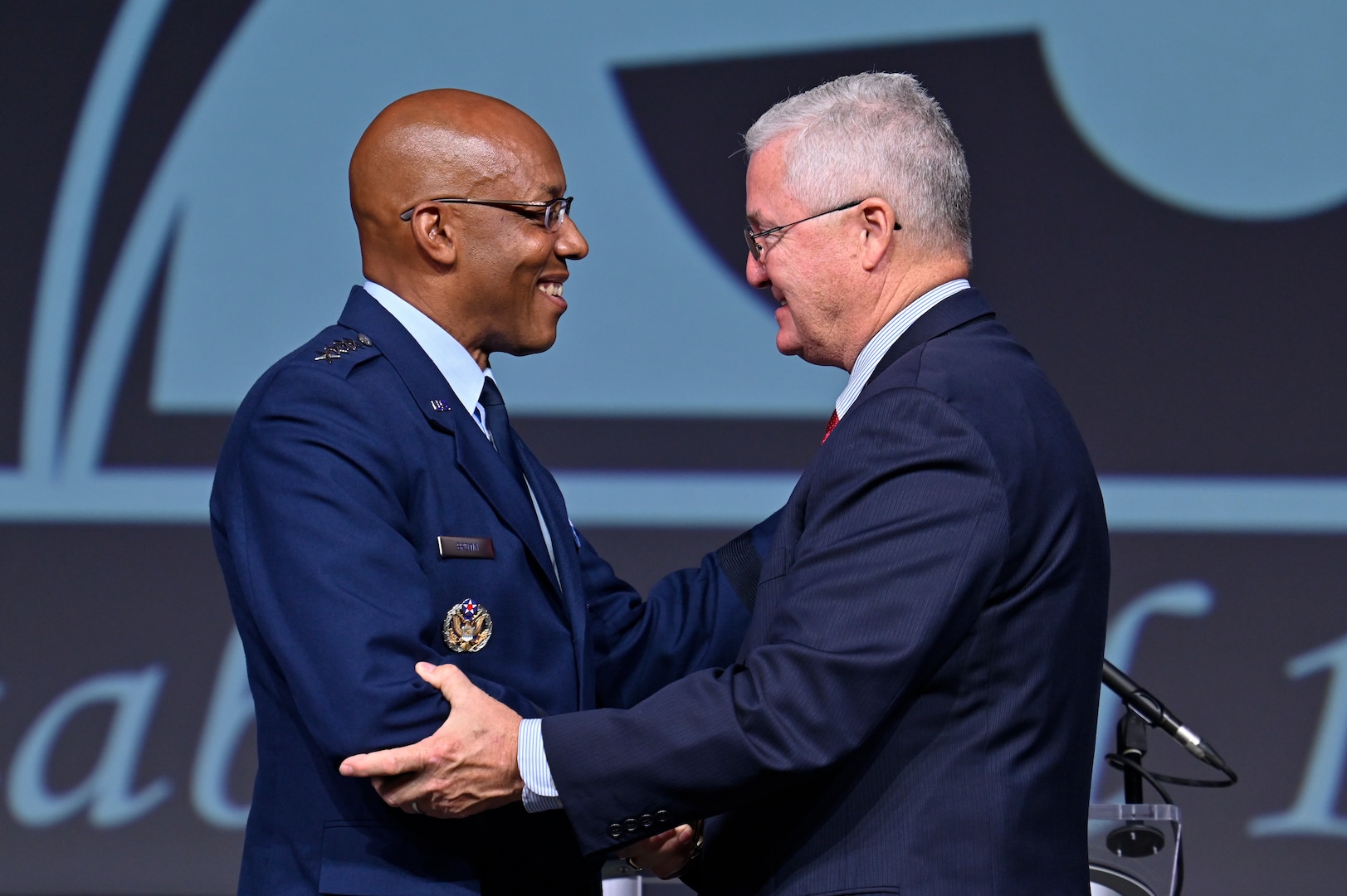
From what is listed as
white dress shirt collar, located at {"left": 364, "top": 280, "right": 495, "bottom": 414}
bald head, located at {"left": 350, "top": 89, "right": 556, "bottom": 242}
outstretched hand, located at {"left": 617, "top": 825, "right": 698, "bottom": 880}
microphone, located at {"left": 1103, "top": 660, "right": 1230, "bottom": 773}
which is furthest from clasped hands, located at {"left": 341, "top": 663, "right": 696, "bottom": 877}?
microphone, located at {"left": 1103, "top": 660, "right": 1230, "bottom": 773}

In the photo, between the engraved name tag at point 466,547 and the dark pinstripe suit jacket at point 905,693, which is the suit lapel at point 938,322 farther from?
the engraved name tag at point 466,547

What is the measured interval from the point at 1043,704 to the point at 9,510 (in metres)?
3.01

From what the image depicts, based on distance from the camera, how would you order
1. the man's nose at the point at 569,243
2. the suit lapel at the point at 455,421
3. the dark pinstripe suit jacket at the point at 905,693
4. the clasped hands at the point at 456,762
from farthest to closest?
the man's nose at the point at 569,243
the suit lapel at the point at 455,421
the clasped hands at the point at 456,762
the dark pinstripe suit jacket at the point at 905,693

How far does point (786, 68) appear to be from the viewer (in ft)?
11.8

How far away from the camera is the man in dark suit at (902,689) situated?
1427 millimetres

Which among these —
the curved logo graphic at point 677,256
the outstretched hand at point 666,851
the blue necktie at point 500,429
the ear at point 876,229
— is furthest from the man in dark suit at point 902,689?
the curved logo graphic at point 677,256

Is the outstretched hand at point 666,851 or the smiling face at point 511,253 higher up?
the smiling face at point 511,253

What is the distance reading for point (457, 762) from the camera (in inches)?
60.8

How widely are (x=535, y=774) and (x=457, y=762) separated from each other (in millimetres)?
88

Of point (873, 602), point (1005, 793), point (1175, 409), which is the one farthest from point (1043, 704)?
point (1175, 409)

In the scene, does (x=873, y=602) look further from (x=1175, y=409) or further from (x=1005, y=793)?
(x=1175, y=409)

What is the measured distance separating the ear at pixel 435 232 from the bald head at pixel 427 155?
2 centimetres

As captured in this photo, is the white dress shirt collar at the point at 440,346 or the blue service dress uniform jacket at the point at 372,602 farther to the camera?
the white dress shirt collar at the point at 440,346

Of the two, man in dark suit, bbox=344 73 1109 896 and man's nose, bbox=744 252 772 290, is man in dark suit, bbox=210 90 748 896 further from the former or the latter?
man's nose, bbox=744 252 772 290
